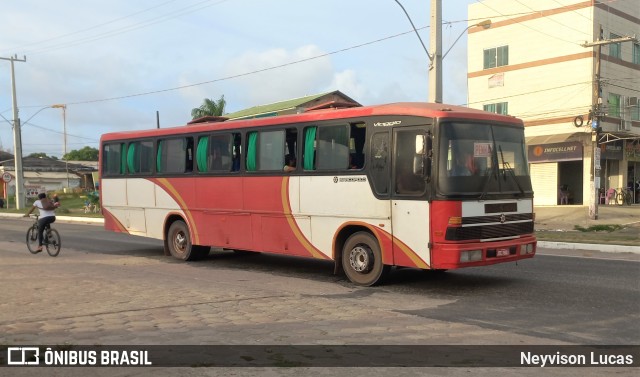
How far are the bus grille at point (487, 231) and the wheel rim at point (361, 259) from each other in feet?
5.24

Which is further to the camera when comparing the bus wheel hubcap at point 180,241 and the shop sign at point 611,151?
the shop sign at point 611,151

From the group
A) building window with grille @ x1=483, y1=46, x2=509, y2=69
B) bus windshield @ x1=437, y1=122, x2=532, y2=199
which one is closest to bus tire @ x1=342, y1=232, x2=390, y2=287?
bus windshield @ x1=437, y1=122, x2=532, y2=199

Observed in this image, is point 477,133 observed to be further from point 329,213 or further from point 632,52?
point 632,52

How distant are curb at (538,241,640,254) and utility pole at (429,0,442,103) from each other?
21.0 ft

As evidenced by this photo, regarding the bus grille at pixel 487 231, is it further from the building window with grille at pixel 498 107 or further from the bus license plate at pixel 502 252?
the building window with grille at pixel 498 107

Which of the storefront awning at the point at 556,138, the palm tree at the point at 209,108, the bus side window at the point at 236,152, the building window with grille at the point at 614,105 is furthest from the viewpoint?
the palm tree at the point at 209,108

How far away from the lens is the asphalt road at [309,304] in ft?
20.4

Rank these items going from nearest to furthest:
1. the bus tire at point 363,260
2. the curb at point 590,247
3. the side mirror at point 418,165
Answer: the side mirror at point 418,165, the bus tire at point 363,260, the curb at point 590,247

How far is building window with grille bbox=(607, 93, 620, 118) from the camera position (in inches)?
1318

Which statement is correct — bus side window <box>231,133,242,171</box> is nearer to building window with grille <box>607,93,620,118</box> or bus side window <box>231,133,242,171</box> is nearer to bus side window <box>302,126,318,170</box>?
bus side window <box>302,126,318,170</box>

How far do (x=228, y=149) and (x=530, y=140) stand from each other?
26.0 m

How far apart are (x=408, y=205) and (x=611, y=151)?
94.6 ft

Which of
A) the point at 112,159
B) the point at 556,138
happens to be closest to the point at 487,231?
the point at 112,159

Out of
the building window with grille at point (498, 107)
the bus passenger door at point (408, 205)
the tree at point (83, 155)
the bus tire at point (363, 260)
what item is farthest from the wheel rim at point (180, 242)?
the tree at point (83, 155)
